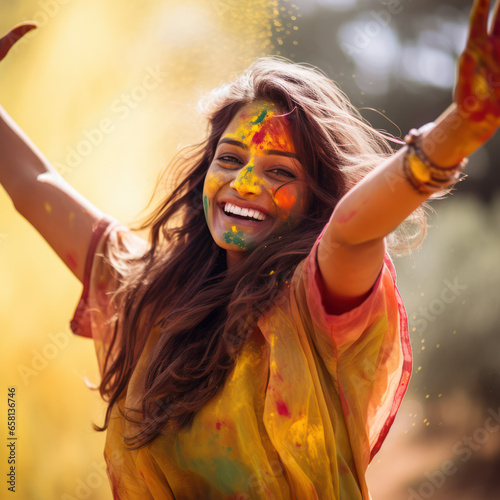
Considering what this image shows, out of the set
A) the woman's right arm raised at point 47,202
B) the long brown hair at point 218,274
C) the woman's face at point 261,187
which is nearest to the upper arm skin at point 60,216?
the woman's right arm raised at point 47,202

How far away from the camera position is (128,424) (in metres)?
1.00

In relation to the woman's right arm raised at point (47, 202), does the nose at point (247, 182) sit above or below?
below

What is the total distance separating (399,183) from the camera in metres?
0.61

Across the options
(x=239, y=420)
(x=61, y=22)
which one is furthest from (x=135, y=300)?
(x=61, y=22)

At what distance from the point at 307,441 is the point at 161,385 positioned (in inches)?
11.0

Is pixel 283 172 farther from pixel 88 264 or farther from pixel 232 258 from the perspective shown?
pixel 88 264

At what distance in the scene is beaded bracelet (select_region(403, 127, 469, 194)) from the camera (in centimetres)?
59

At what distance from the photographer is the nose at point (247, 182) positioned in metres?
0.96

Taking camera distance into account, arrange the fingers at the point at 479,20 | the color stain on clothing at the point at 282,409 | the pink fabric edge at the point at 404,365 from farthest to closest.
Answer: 1. the pink fabric edge at the point at 404,365
2. the color stain on clothing at the point at 282,409
3. the fingers at the point at 479,20
